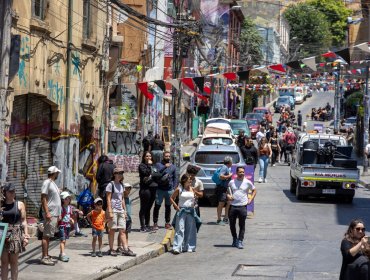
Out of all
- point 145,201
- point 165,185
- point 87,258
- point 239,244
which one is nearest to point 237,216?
point 239,244

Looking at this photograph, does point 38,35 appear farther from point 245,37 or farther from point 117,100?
point 245,37

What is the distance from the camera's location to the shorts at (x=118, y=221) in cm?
1811

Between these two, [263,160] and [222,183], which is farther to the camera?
[263,160]

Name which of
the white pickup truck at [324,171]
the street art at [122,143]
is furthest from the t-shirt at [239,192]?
the street art at [122,143]

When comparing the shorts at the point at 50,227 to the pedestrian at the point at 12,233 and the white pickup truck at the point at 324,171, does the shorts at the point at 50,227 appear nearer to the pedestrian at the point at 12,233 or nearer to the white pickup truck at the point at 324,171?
the pedestrian at the point at 12,233

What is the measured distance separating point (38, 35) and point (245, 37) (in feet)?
243

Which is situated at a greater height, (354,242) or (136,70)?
(136,70)

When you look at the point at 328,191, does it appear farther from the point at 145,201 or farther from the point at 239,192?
the point at 239,192

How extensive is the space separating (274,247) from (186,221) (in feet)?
6.39

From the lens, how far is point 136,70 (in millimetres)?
38594

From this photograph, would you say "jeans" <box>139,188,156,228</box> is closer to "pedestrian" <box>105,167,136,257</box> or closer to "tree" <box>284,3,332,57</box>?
"pedestrian" <box>105,167,136,257</box>

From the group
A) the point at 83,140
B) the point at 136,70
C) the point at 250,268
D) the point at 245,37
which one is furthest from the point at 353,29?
the point at 250,268

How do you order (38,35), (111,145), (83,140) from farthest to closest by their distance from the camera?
(111,145) < (83,140) < (38,35)

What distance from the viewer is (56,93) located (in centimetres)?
2262
